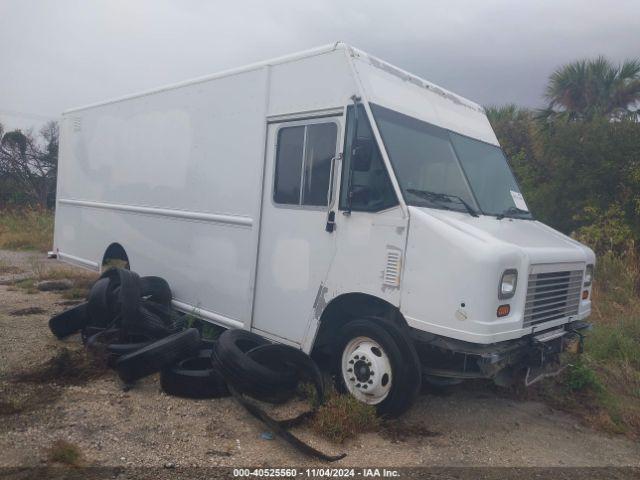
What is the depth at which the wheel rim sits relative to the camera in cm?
459

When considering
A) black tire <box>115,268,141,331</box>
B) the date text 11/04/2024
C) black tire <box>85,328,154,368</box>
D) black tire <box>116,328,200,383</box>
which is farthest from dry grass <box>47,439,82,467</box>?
black tire <box>115,268,141,331</box>

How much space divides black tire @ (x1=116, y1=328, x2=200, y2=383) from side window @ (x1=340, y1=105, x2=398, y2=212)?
1.94m

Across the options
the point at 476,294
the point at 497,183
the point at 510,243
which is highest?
the point at 497,183

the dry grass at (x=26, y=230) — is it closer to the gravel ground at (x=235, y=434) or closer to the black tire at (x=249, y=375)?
the gravel ground at (x=235, y=434)

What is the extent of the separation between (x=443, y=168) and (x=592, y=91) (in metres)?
13.6

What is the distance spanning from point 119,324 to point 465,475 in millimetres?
3817

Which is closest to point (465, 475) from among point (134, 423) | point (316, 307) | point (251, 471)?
point (251, 471)

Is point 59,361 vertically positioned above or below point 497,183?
below

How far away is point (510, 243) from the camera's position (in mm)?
4367

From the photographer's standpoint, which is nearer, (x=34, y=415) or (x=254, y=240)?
(x=34, y=415)

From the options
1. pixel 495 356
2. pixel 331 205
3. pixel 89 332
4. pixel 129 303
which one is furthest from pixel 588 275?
pixel 89 332

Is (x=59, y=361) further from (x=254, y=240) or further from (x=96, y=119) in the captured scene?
(x=96, y=119)

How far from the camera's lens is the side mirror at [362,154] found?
4.63 metres

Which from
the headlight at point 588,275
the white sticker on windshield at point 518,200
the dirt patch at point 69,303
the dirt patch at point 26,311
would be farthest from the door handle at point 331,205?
the dirt patch at point 69,303
